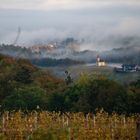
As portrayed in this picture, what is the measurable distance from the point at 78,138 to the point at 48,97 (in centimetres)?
2523

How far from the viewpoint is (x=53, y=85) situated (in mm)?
61562

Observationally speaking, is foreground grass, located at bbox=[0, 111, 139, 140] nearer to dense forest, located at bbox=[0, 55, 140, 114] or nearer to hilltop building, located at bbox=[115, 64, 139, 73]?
dense forest, located at bbox=[0, 55, 140, 114]

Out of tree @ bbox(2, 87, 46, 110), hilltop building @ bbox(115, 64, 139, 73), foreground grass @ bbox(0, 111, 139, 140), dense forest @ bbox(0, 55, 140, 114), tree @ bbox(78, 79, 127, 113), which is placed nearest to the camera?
foreground grass @ bbox(0, 111, 139, 140)

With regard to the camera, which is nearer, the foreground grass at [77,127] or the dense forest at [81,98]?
the foreground grass at [77,127]

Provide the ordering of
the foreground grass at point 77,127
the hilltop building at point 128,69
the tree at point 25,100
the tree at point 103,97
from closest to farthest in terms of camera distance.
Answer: the foreground grass at point 77,127 < the tree at point 103,97 < the tree at point 25,100 < the hilltop building at point 128,69

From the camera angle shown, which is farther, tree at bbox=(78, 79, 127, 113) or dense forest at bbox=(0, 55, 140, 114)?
dense forest at bbox=(0, 55, 140, 114)

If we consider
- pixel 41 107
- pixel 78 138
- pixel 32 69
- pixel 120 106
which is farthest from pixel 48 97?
pixel 78 138

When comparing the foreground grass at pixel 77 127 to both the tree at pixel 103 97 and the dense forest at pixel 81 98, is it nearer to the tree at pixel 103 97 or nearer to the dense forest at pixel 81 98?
the dense forest at pixel 81 98

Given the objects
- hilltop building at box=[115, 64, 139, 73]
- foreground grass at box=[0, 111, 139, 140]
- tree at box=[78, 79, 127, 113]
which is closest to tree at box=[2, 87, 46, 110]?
tree at box=[78, 79, 127, 113]

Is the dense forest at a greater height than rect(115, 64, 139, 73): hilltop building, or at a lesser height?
lesser

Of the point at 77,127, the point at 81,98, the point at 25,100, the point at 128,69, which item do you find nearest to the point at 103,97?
the point at 81,98

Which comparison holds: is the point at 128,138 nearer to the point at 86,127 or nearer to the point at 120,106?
the point at 86,127

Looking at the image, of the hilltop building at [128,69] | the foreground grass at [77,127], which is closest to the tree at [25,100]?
the foreground grass at [77,127]

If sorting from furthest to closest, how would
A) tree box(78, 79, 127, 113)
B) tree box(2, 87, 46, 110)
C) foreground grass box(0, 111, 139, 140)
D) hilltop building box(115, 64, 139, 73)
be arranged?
hilltop building box(115, 64, 139, 73)
tree box(2, 87, 46, 110)
tree box(78, 79, 127, 113)
foreground grass box(0, 111, 139, 140)
